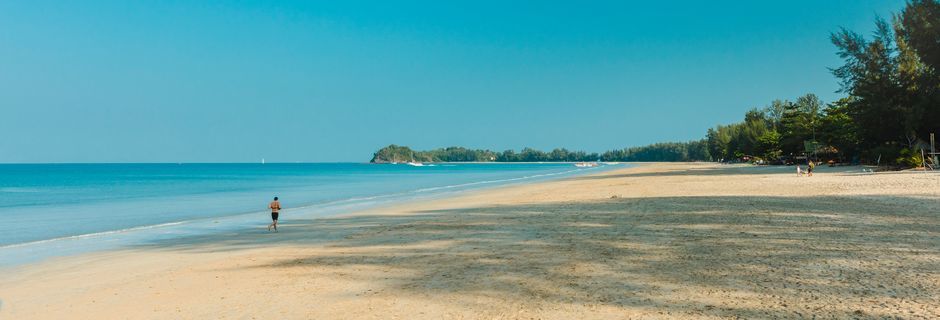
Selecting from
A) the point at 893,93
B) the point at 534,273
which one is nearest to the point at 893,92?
the point at 893,93

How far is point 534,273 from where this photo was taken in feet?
25.5

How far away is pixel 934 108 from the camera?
4475 cm

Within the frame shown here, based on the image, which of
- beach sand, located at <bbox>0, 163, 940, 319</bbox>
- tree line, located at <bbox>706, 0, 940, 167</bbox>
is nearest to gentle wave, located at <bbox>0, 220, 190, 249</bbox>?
beach sand, located at <bbox>0, 163, 940, 319</bbox>

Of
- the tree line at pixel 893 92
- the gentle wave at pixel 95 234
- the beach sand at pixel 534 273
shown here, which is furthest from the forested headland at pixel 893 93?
the gentle wave at pixel 95 234

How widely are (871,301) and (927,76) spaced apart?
56.7 m

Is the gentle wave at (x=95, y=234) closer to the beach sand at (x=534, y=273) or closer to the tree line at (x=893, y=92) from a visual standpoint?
the beach sand at (x=534, y=273)

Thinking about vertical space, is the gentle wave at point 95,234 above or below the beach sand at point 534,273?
below

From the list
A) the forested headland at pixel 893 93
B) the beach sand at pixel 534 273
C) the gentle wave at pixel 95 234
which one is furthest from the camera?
the forested headland at pixel 893 93

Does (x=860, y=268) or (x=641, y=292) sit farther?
(x=860, y=268)

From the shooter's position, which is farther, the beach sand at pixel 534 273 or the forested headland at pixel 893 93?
the forested headland at pixel 893 93

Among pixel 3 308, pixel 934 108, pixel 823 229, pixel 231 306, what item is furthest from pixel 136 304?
pixel 934 108

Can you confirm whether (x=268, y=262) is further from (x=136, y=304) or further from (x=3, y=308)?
(x=3, y=308)

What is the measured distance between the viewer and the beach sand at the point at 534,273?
19.4 ft

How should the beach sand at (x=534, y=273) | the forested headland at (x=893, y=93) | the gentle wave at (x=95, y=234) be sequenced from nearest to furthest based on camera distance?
the beach sand at (x=534, y=273)
the gentle wave at (x=95, y=234)
the forested headland at (x=893, y=93)
